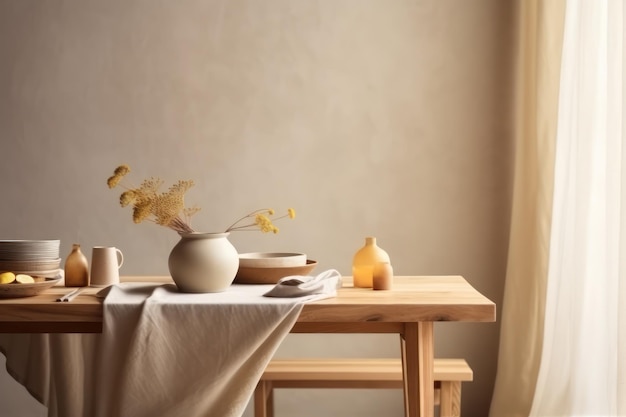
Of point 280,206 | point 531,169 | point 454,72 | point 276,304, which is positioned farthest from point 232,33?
point 276,304

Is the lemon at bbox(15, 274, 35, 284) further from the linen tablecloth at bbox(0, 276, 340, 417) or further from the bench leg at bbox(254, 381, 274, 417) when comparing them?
the bench leg at bbox(254, 381, 274, 417)

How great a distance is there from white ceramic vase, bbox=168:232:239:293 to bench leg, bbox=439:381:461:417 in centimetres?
114

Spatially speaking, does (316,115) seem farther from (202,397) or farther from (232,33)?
(202,397)

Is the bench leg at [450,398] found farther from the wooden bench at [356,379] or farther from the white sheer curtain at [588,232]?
the white sheer curtain at [588,232]

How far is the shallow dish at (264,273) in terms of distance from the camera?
2.36 metres

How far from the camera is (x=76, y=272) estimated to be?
7.74 feet

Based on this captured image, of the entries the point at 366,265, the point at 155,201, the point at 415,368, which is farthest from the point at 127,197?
the point at 415,368

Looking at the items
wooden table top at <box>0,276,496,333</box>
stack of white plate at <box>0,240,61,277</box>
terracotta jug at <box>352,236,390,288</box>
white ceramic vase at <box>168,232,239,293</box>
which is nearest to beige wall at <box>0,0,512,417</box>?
terracotta jug at <box>352,236,390,288</box>

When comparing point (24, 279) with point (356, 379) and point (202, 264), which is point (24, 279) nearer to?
point (202, 264)

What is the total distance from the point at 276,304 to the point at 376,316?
273 mm

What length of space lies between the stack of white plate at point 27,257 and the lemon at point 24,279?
3.3 inches

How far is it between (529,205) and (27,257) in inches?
83.1

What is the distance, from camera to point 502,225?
3574 millimetres

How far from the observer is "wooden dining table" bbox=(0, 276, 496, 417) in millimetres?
1987
